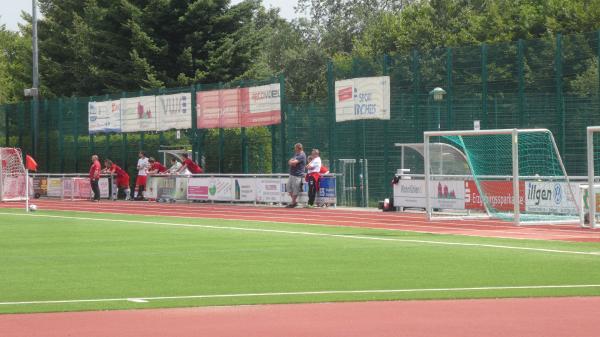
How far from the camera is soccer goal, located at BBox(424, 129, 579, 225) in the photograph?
2810 cm

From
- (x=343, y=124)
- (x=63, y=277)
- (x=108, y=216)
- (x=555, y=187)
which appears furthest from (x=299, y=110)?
(x=63, y=277)

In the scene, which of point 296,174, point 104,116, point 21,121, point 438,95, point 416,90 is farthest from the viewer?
point 21,121

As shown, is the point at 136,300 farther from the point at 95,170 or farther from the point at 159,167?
the point at 95,170

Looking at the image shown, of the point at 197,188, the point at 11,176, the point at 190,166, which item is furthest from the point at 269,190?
the point at 11,176

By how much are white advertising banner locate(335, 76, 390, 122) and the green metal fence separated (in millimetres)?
299

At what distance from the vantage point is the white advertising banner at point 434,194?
104 feet

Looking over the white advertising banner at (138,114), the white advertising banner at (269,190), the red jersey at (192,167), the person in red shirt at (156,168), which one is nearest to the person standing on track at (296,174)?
the white advertising banner at (269,190)

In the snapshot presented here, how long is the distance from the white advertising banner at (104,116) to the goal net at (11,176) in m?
4.19

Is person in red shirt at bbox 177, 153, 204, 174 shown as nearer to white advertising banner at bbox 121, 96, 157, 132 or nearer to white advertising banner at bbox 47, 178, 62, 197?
white advertising banner at bbox 121, 96, 157, 132

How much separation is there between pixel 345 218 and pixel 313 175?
667 centimetres

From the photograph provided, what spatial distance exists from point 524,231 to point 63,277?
12.2 m

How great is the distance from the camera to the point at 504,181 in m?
30.1

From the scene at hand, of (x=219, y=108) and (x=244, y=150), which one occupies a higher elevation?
(x=219, y=108)

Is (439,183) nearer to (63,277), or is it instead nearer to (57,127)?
(63,277)
